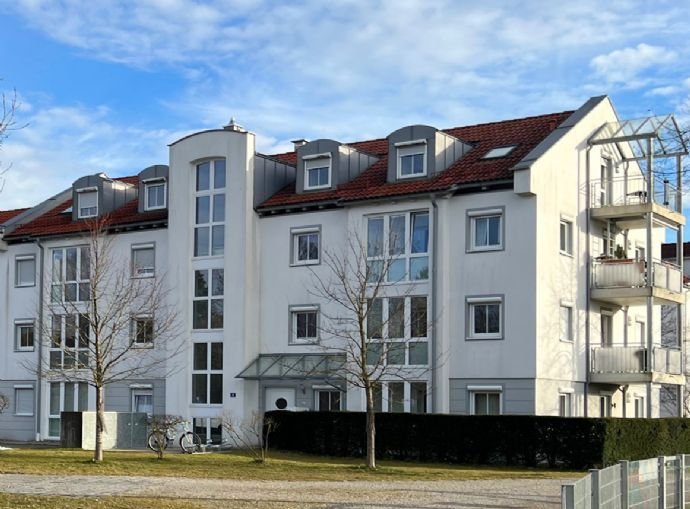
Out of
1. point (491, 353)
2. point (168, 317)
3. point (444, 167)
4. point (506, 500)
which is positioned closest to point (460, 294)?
point (491, 353)

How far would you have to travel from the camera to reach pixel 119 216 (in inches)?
1689

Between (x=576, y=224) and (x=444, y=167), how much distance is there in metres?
4.48

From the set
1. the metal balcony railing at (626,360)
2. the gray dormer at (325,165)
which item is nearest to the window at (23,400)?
the gray dormer at (325,165)

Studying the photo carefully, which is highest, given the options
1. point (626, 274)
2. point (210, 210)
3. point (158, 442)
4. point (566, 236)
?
point (210, 210)

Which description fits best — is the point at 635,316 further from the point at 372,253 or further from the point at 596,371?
the point at 372,253

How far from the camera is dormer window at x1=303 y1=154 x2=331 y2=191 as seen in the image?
38688 mm

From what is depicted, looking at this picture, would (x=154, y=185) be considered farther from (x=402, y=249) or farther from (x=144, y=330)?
(x=402, y=249)

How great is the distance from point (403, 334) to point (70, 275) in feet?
46.7

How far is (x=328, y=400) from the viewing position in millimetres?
37062

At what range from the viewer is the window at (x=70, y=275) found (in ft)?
139

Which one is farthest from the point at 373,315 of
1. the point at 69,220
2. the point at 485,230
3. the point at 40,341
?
the point at 69,220

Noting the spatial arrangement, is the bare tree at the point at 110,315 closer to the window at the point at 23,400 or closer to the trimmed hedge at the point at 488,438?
the window at the point at 23,400

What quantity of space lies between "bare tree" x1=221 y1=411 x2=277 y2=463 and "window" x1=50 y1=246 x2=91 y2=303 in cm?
856

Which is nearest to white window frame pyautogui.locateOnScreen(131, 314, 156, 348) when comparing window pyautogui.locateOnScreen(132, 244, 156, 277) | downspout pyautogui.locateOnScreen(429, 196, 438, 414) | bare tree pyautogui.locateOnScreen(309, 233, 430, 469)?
window pyautogui.locateOnScreen(132, 244, 156, 277)
